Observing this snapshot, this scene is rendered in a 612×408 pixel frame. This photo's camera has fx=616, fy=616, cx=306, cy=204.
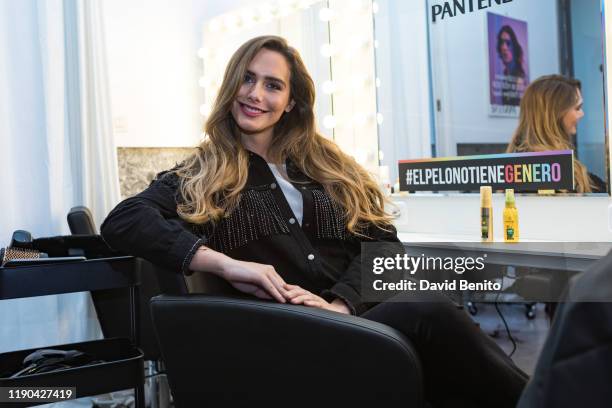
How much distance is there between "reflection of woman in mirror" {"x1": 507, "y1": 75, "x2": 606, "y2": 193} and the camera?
178cm

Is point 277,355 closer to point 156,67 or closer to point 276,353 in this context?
point 276,353

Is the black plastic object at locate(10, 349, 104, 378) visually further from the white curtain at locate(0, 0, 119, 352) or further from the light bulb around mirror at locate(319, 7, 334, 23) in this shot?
the light bulb around mirror at locate(319, 7, 334, 23)

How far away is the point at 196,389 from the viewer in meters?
1.10

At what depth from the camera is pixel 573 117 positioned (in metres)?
1.78

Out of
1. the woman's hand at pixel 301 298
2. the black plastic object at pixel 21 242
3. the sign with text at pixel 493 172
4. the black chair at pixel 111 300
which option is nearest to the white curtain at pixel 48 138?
the black chair at pixel 111 300

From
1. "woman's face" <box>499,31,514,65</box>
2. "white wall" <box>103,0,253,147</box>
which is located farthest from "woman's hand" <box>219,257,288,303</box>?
"white wall" <box>103,0,253,147</box>

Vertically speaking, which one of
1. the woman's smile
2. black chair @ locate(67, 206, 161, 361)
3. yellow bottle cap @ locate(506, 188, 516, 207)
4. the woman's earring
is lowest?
black chair @ locate(67, 206, 161, 361)

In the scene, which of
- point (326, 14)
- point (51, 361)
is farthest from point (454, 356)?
point (326, 14)

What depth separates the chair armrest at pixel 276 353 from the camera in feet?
3.04

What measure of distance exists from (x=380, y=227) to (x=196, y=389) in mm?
563

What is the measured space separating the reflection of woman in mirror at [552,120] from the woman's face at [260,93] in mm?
853

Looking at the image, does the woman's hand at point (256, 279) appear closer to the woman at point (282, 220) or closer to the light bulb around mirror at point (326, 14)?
the woman at point (282, 220)

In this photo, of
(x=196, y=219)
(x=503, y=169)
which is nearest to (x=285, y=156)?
(x=196, y=219)

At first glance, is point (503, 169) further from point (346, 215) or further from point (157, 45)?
point (157, 45)
